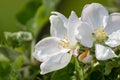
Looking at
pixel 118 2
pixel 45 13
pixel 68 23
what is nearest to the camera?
pixel 68 23

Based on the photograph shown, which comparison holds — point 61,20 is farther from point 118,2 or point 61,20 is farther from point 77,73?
point 118,2

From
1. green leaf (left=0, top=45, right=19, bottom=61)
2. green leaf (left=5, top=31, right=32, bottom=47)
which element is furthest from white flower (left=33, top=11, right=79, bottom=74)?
green leaf (left=0, top=45, right=19, bottom=61)

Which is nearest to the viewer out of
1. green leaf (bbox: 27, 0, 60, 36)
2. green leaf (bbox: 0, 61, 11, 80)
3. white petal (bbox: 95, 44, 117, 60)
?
white petal (bbox: 95, 44, 117, 60)

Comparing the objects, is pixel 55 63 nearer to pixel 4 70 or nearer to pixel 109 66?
pixel 109 66

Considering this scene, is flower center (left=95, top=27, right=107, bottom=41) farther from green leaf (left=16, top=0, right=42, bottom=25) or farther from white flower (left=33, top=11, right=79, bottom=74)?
green leaf (left=16, top=0, right=42, bottom=25)

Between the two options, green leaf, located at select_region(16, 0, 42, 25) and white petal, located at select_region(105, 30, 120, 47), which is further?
green leaf, located at select_region(16, 0, 42, 25)

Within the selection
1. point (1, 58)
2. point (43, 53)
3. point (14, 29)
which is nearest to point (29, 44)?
point (1, 58)

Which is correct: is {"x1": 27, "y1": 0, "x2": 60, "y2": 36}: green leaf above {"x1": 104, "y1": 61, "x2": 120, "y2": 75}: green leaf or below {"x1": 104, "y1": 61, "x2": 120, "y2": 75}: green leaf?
below
